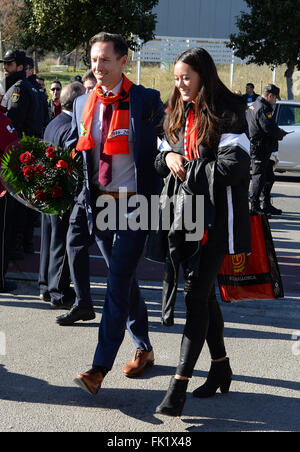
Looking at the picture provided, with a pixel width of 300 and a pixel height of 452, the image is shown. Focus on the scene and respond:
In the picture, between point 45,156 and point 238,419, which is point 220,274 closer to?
point 238,419

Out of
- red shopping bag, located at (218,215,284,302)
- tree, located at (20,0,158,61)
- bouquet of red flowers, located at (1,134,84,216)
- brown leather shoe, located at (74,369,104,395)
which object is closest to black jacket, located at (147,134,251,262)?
red shopping bag, located at (218,215,284,302)

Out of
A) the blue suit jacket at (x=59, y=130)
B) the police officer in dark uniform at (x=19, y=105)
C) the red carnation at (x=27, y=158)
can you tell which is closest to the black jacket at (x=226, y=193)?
the red carnation at (x=27, y=158)

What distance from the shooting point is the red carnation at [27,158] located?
432cm

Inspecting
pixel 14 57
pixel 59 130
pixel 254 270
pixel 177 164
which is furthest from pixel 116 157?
pixel 14 57

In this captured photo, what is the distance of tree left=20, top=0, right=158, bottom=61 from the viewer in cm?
2481

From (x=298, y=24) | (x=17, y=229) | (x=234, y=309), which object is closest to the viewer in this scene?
(x=234, y=309)

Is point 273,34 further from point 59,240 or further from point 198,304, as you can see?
point 198,304

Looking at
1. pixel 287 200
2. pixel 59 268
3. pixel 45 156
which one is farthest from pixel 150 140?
pixel 287 200

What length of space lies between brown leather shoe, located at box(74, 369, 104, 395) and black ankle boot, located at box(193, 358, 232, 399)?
601 millimetres

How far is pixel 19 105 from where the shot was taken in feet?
23.7

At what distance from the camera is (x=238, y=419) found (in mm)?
3887

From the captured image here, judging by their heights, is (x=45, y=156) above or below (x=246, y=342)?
above

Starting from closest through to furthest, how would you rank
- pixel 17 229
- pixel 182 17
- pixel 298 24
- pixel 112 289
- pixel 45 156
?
1. pixel 112 289
2. pixel 45 156
3. pixel 17 229
4. pixel 298 24
5. pixel 182 17

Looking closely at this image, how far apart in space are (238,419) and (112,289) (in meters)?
1.04
